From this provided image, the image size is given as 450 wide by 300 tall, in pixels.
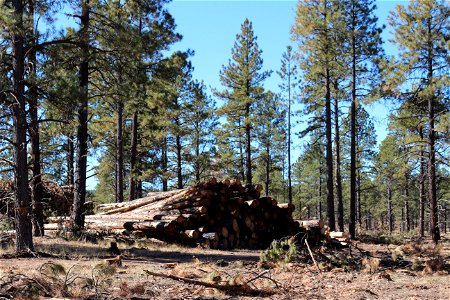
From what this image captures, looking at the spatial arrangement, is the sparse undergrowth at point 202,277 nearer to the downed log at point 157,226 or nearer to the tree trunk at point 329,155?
the downed log at point 157,226

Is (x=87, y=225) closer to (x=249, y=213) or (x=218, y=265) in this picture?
(x=249, y=213)

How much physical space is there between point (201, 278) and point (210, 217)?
7.33 metres

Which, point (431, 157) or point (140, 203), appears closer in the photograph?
point (140, 203)

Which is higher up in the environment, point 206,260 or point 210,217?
point 210,217

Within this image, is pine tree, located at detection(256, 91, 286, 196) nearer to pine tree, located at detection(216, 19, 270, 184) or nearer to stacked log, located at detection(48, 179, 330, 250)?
pine tree, located at detection(216, 19, 270, 184)

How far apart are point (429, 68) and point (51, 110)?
581 inches

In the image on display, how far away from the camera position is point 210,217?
1445 centimetres

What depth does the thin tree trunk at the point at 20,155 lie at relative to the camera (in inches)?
346

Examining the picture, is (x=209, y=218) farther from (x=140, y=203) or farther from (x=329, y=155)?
(x=329, y=155)

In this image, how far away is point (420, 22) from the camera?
18.2 meters

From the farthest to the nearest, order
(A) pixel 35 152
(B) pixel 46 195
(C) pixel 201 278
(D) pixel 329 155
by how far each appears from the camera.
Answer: (D) pixel 329 155
(B) pixel 46 195
(A) pixel 35 152
(C) pixel 201 278

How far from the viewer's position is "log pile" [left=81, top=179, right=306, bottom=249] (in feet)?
45.3

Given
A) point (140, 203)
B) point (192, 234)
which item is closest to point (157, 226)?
point (192, 234)

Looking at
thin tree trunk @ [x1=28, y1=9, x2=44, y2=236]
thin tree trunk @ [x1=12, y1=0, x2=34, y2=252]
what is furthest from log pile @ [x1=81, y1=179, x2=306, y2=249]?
thin tree trunk @ [x1=12, y1=0, x2=34, y2=252]
